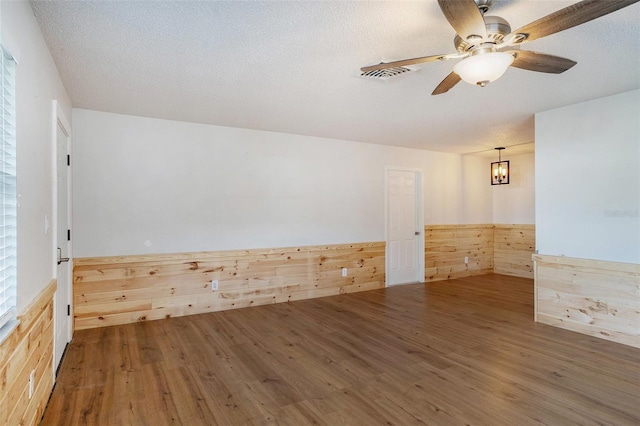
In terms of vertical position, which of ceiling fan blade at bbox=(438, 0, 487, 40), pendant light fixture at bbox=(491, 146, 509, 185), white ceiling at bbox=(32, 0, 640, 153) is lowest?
pendant light fixture at bbox=(491, 146, 509, 185)

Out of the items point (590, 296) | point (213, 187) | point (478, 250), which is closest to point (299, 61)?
point (213, 187)

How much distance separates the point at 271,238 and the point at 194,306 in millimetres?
1325

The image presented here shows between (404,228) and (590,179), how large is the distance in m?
2.97

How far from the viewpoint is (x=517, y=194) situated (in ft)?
22.5

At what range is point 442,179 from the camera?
6.52 meters

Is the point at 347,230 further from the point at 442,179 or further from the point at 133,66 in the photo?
the point at 133,66

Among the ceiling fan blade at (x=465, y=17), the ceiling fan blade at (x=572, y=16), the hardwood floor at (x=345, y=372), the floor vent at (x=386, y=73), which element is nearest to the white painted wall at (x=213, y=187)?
the hardwood floor at (x=345, y=372)

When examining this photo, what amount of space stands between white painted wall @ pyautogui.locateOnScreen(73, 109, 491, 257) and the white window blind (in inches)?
94.6

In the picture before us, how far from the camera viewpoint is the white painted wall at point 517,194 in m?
6.61

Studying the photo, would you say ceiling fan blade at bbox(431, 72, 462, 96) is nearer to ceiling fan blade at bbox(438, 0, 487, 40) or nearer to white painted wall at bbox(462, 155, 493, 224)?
ceiling fan blade at bbox(438, 0, 487, 40)

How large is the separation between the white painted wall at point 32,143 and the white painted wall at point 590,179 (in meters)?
4.61

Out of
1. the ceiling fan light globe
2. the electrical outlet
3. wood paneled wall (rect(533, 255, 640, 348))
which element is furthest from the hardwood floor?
the ceiling fan light globe

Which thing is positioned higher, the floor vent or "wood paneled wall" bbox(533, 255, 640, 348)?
the floor vent

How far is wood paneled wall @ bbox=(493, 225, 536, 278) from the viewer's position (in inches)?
257
